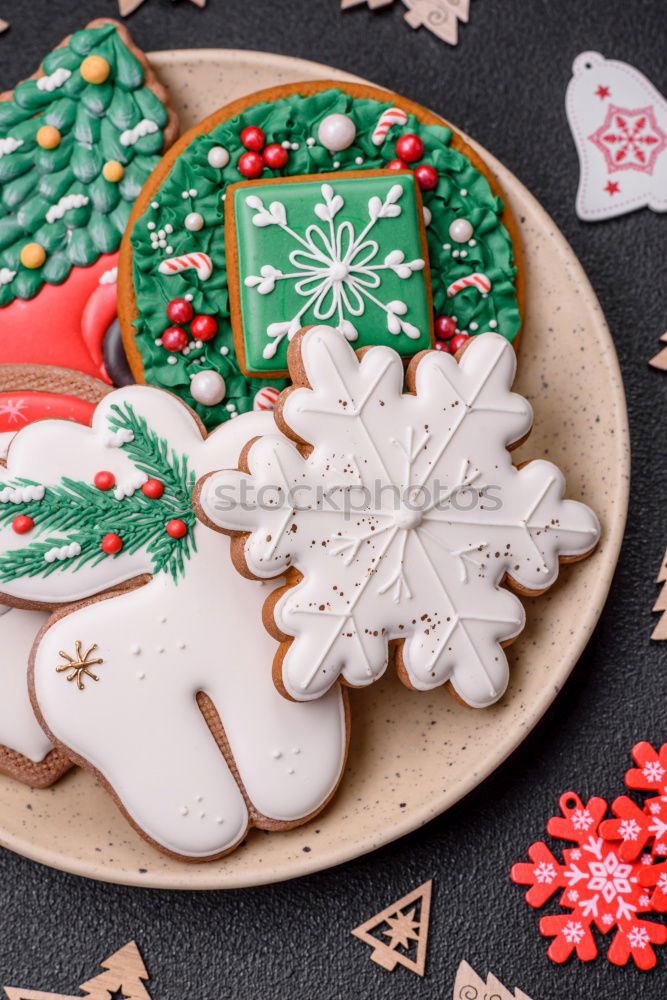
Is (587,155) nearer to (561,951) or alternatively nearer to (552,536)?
(552,536)

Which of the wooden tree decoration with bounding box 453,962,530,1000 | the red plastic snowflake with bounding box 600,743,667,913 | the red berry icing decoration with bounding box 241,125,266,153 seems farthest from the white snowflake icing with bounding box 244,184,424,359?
the wooden tree decoration with bounding box 453,962,530,1000

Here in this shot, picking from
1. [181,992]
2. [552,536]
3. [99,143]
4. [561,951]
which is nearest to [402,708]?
[552,536]

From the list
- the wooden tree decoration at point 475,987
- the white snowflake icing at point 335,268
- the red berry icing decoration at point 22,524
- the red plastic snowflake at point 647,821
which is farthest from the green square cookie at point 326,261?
the wooden tree decoration at point 475,987

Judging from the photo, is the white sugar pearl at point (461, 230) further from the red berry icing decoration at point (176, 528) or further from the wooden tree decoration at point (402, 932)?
the wooden tree decoration at point (402, 932)

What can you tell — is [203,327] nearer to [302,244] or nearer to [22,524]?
[302,244]

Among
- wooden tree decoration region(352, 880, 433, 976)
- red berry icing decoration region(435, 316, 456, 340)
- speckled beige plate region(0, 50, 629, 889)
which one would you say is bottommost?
wooden tree decoration region(352, 880, 433, 976)

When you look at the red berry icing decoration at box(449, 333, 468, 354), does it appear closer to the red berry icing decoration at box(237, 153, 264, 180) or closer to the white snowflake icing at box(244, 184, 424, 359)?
the white snowflake icing at box(244, 184, 424, 359)

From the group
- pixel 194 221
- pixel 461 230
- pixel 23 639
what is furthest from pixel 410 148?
pixel 23 639
